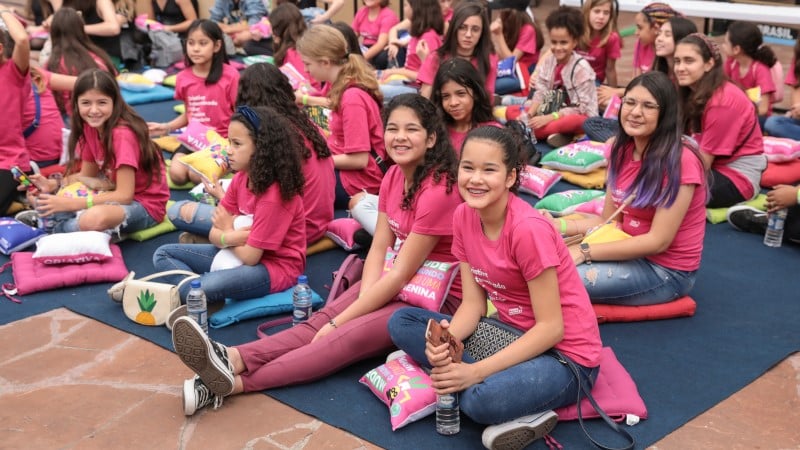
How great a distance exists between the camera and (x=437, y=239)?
13.5ft

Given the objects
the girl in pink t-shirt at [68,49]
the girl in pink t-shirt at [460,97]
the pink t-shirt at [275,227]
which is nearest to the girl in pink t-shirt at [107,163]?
the pink t-shirt at [275,227]

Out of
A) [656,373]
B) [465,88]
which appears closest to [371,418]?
[656,373]

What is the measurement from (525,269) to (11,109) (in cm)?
418

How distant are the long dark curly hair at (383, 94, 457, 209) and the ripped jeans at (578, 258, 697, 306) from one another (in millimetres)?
921

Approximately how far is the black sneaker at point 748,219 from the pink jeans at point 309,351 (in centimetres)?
283

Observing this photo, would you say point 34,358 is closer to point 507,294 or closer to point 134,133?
point 134,133

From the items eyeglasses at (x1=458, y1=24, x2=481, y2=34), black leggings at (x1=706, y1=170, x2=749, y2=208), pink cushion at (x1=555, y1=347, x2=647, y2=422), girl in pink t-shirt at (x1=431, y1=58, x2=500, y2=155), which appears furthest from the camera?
eyeglasses at (x1=458, y1=24, x2=481, y2=34)

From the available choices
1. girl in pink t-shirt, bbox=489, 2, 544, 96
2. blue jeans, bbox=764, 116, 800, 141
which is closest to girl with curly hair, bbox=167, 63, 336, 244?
blue jeans, bbox=764, 116, 800, 141

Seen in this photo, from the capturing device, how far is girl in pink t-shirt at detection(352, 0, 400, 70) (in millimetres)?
10266

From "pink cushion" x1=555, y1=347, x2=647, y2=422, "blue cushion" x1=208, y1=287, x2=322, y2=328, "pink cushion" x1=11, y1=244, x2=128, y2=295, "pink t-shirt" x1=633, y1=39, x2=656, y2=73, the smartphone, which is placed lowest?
"pink cushion" x1=555, y1=347, x2=647, y2=422

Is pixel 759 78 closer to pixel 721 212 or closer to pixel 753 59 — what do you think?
pixel 753 59

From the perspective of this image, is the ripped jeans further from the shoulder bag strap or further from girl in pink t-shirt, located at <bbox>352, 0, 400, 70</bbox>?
girl in pink t-shirt, located at <bbox>352, 0, 400, 70</bbox>

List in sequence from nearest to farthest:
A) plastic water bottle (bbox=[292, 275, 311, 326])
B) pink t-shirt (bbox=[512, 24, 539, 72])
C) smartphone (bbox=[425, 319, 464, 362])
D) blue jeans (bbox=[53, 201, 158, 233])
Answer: smartphone (bbox=[425, 319, 464, 362]) < plastic water bottle (bbox=[292, 275, 311, 326]) < blue jeans (bbox=[53, 201, 158, 233]) < pink t-shirt (bbox=[512, 24, 539, 72])

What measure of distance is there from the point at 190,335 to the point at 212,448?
17.7 inches
